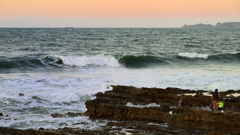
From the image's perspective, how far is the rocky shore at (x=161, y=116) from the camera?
854 cm

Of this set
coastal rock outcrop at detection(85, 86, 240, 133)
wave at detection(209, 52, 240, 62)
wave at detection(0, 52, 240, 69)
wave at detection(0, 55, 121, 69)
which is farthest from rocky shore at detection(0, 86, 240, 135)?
wave at detection(209, 52, 240, 62)

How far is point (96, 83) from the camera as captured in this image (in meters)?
17.3

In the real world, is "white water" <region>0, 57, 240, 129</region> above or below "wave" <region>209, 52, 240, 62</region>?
below

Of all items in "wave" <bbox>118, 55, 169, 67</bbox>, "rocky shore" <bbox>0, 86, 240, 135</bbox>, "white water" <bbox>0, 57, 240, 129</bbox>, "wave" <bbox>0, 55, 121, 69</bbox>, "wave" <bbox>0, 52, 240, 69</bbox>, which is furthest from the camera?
"wave" <bbox>118, 55, 169, 67</bbox>

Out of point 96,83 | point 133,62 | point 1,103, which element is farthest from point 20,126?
point 133,62

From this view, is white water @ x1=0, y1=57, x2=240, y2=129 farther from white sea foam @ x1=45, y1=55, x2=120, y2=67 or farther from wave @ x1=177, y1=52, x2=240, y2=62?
wave @ x1=177, y1=52, x2=240, y2=62

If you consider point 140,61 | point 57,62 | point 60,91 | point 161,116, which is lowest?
point 60,91

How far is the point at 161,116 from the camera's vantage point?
9383mm

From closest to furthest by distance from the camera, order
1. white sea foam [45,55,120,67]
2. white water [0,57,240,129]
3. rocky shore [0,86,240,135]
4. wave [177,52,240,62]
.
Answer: rocky shore [0,86,240,135], white water [0,57,240,129], white sea foam [45,55,120,67], wave [177,52,240,62]

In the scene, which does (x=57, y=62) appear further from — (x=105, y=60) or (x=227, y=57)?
(x=227, y=57)

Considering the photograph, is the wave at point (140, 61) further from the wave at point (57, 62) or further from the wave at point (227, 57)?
the wave at point (227, 57)

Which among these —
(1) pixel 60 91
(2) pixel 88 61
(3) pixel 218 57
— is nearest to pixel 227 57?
(3) pixel 218 57

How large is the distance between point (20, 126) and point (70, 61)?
18666mm

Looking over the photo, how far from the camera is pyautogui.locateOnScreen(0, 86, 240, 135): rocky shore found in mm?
8539
